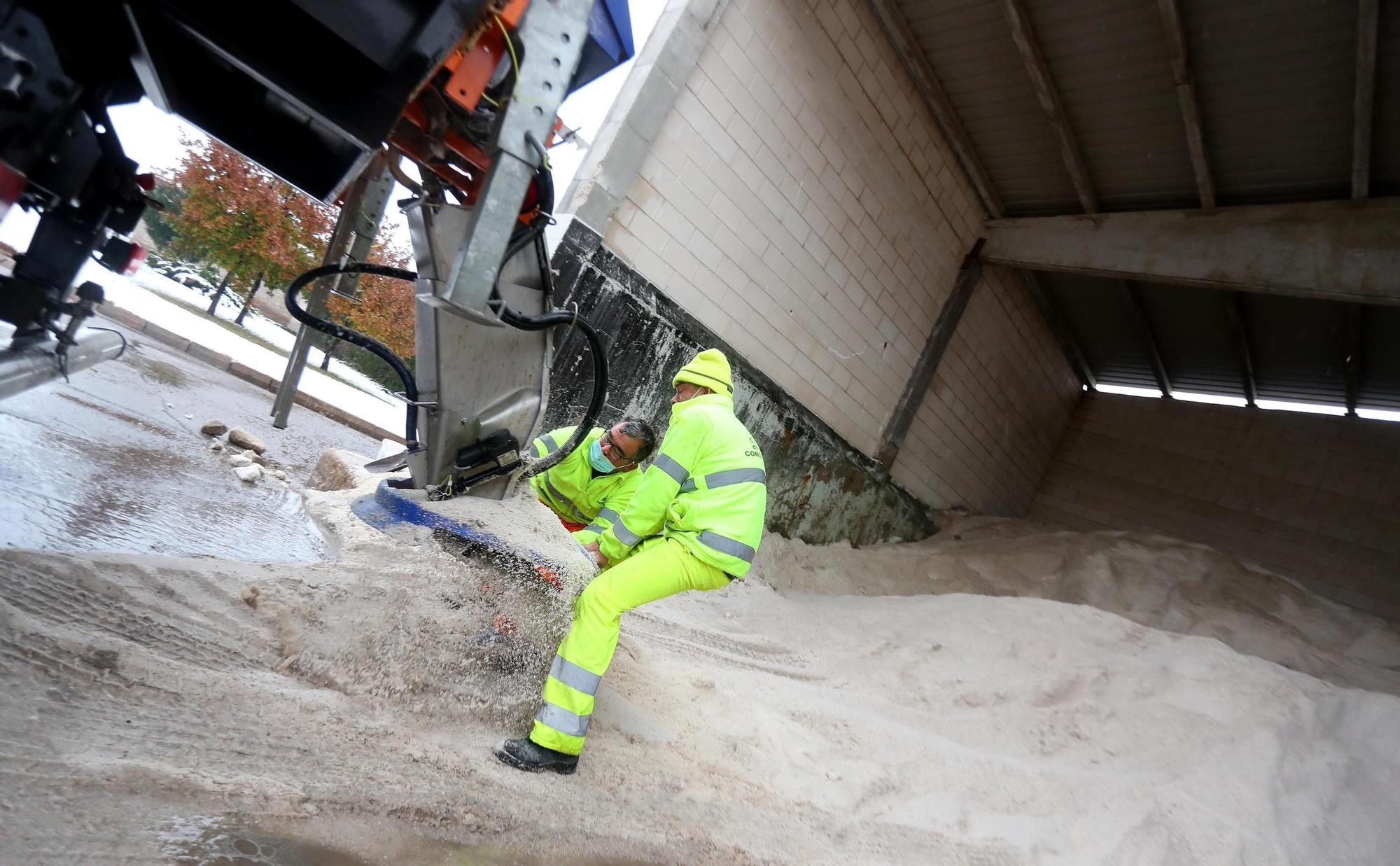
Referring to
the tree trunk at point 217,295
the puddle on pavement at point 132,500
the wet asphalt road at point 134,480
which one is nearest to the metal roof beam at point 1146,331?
the wet asphalt road at point 134,480

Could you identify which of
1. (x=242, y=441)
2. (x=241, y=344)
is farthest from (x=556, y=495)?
(x=241, y=344)

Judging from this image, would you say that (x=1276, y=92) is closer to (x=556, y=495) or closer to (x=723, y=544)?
(x=723, y=544)

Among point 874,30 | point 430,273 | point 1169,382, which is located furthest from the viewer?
point 1169,382

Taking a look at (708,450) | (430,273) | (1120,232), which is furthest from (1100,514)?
(430,273)

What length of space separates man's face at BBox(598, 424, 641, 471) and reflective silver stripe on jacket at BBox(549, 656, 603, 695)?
1130 millimetres

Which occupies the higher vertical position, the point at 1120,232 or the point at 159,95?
the point at 1120,232

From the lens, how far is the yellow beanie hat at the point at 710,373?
3439 millimetres

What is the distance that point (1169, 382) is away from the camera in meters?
11.6

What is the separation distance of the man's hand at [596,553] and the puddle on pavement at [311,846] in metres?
1.37

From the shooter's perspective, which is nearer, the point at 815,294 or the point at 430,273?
the point at 430,273

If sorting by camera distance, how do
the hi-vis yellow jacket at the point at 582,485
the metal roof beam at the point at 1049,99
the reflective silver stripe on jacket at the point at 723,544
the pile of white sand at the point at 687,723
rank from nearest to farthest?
the pile of white sand at the point at 687,723 → the reflective silver stripe on jacket at the point at 723,544 → the hi-vis yellow jacket at the point at 582,485 → the metal roof beam at the point at 1049,99

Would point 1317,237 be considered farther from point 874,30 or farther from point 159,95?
point 159,95

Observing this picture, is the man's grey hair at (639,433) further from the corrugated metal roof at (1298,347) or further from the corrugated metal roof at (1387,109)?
the corrugated metal roof at (1298,347)

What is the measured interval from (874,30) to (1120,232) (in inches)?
143
